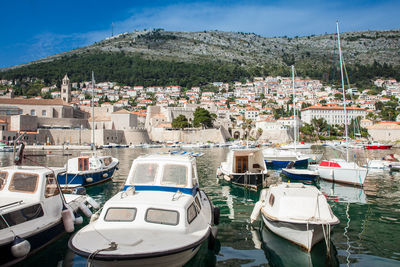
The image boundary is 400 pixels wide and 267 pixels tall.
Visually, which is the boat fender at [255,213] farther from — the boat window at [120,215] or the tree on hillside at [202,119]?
the tree on hillside at [202,119]

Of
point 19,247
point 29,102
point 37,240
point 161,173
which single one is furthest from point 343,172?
point 29,102

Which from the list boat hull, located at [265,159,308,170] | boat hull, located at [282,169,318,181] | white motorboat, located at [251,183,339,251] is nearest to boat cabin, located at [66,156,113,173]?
white motorboat, located at [251,183,339,251]

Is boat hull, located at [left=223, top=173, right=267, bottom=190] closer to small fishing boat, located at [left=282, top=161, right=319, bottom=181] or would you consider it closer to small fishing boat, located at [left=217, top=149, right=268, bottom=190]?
small fishing boat, located at [left=217, top=149, right=268, bottom=190]

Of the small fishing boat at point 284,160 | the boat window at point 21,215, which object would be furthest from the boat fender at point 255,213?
the small fishing boat at point 284,160

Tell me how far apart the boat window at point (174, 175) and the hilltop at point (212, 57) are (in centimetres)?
12075

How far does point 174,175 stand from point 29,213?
285cm

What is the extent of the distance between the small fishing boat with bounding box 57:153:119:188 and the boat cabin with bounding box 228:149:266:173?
647 centimetres

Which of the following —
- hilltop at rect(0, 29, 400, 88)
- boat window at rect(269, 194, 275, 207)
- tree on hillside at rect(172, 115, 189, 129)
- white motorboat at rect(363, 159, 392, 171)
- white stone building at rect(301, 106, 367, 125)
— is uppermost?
hilltop at rect(0, 29, 400, 88)

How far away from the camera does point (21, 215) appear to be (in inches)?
203

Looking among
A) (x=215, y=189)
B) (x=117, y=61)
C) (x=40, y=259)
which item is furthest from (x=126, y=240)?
(x=117, y=61)

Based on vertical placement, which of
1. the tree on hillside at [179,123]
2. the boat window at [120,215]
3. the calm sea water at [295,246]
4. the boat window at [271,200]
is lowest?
the calm sea water at [295,246]

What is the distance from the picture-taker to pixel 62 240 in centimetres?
625

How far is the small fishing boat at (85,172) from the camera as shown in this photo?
12.4 metres

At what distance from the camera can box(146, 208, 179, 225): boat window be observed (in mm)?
4492
